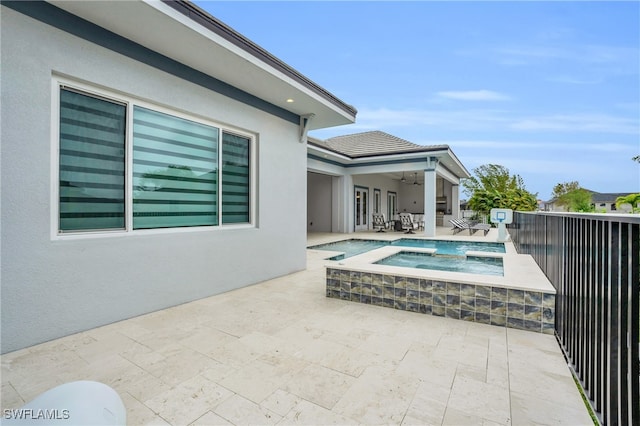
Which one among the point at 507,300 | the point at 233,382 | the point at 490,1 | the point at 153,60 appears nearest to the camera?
the point at 233,382

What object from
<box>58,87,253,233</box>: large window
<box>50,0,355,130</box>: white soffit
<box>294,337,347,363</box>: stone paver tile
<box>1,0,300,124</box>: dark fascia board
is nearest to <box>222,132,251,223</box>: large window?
<box>58,87,253,233</box>: large window

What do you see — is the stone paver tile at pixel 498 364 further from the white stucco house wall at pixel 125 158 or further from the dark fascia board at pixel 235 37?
the dark fascia board at pixel 235 37

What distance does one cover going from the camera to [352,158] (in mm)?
13727

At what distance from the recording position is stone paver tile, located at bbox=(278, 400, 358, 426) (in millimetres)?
1917

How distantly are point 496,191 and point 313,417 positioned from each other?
79.7ft

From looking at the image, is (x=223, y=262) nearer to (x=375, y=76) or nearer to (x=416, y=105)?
(x=375, y=76)

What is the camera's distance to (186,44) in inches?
145

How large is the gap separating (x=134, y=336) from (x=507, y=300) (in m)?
4.05

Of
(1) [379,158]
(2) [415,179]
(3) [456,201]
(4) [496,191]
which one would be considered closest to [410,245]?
(1) [379,158]

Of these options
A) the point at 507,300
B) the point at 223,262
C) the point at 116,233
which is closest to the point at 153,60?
the point at 116,233

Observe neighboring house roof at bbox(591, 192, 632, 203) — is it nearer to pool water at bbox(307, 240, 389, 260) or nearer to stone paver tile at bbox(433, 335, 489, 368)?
pool water at bbox(307, 240, 389, 260)

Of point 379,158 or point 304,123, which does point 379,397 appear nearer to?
point 304,123

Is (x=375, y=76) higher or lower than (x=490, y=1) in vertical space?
higher

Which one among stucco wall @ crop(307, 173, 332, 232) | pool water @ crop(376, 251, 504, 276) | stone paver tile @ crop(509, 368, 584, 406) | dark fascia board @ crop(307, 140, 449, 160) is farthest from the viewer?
stucco wall @ crop(307, 173, 332, 232)
